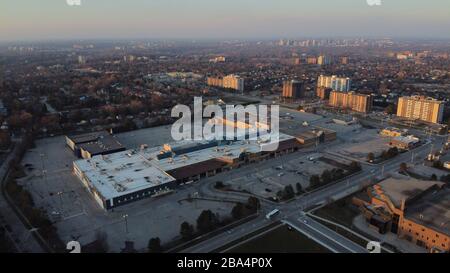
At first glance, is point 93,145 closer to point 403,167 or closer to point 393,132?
point 403,167

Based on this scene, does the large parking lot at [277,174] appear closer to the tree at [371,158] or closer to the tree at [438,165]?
the tree at [371,158]

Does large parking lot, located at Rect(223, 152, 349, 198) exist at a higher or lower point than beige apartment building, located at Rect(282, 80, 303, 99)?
lower

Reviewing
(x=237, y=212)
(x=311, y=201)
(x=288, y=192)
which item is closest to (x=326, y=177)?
(x=311, y=201)

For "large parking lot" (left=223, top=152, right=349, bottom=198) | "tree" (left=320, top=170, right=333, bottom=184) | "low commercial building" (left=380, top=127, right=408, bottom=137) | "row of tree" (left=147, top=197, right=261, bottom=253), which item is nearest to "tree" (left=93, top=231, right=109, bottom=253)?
"row of tree" (left=147, top=197, right=261, bottom=253)

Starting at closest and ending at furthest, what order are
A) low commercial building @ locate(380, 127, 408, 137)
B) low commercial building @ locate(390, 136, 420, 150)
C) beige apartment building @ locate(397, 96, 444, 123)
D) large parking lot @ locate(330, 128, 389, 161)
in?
large parking lot @ locate(330, 128, 389, 161) < low commercial building @ locate(390, 136, 420, 150) < low commercial building @ locate(380, 127, 408, 137) < beige apartment building @ locate(397, 96, 444, 123)

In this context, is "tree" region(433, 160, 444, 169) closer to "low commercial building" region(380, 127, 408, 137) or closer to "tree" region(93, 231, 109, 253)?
"low commercial building" region(380, 127, 408, 137)

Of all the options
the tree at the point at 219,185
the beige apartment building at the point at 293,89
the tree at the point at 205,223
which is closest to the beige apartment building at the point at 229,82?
the beige apartment building at the point at 293,89

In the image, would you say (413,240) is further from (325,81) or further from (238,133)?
(325,81)
